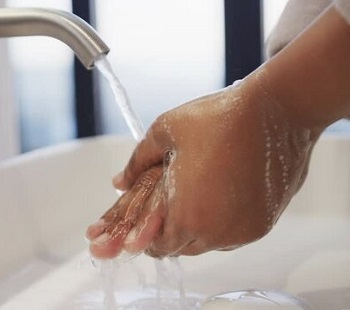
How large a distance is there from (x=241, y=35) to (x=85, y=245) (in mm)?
1314

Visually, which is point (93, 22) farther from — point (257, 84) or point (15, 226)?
point (257, 84)

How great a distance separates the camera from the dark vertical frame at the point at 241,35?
192 cm

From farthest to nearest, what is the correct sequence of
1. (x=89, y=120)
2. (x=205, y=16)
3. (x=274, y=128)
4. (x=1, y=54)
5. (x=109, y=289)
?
(x=89, y=120)
(x=205, y=16)
(x=1, y=54)
(x=109, y=289)
(x=274, y=128)

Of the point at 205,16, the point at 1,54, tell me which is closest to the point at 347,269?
the point at 1,54

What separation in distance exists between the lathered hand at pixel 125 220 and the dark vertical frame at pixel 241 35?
1.51m

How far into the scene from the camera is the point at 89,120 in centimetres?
216

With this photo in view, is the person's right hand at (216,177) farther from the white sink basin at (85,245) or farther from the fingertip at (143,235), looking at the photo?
the white sink basin at (85,245)

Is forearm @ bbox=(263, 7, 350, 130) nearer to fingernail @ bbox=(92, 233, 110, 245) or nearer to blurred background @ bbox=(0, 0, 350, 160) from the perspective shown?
fingernail @ bbox=(92, 233, 110, 245)

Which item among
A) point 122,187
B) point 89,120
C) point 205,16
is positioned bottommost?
point 89,120

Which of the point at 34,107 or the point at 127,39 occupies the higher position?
the point at 127,39

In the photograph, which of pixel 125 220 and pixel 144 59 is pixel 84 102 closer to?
pixel 144 59

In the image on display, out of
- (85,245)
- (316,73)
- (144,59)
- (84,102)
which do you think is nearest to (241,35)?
(144,59)

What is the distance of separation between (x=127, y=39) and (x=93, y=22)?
0.10 metres

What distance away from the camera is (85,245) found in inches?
28.3
